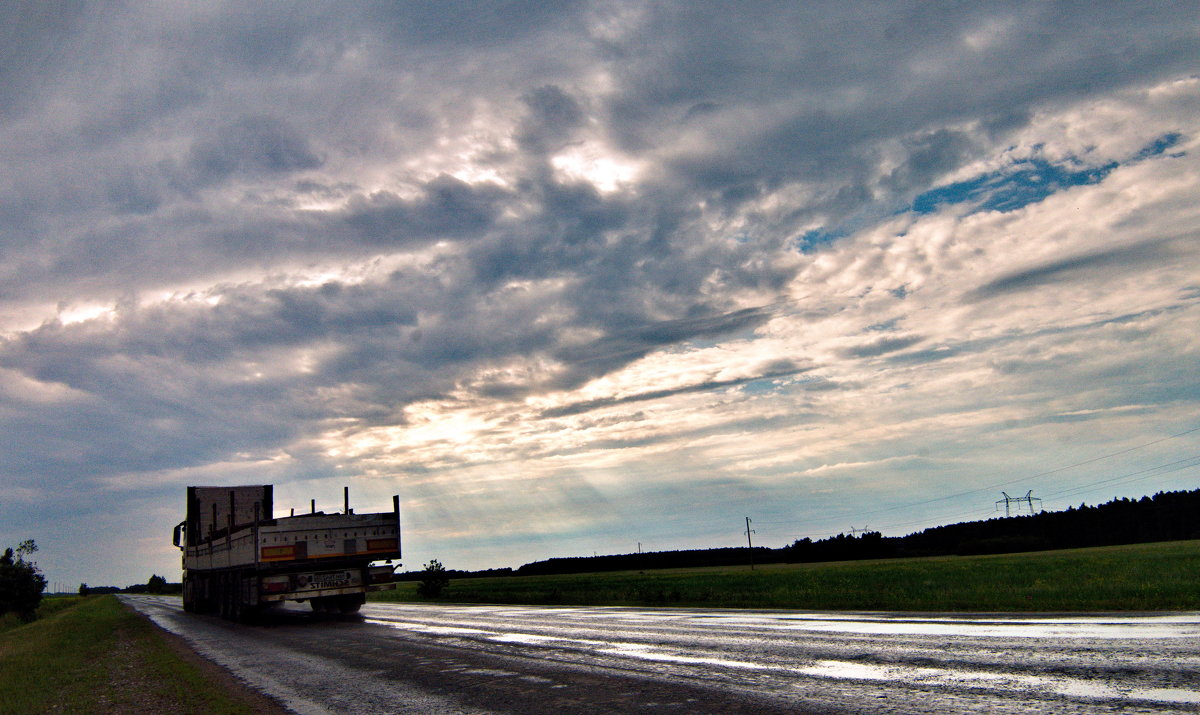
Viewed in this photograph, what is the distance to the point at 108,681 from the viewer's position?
13.1 meters

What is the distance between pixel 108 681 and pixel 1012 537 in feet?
305

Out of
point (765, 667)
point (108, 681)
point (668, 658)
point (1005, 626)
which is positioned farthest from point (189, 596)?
point (1005, 626)

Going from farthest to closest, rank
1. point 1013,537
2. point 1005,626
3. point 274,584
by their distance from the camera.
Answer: point 1013,537
point 274,584
point 1005,626

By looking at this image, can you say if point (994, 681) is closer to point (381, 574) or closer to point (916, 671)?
point (916, 671)

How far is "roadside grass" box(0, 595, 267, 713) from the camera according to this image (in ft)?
32.7

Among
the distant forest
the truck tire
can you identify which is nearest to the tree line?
the distant forest

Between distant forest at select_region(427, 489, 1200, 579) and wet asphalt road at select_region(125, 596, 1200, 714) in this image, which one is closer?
wet asphalt road at select_region(125, 596, 1200, 714)

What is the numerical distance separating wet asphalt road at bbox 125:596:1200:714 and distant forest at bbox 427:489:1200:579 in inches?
3246

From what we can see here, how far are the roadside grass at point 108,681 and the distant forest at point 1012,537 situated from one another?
3239 inches

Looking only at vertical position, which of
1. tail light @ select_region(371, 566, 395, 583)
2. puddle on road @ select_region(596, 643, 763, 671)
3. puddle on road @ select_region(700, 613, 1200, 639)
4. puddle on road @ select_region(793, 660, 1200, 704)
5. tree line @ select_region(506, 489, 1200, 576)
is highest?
tail light @ select_region(371, 566, 395, 583)

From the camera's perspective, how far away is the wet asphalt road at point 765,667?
20.9ft

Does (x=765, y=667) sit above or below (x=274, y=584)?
below

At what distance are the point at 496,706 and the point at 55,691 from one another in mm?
9370

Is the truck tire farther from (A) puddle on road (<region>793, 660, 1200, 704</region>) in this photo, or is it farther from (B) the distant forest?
(B) the distant forest
